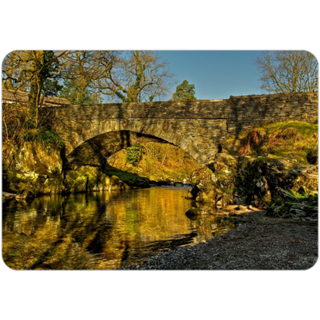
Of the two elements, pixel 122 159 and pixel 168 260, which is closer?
pixel 168 260

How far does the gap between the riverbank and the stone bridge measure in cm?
748

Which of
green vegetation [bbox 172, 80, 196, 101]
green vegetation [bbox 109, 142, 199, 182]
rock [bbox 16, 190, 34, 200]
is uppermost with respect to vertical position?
green vegetation [bbox 172, 80, 196, 101]

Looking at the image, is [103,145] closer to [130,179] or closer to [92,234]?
[130,179]

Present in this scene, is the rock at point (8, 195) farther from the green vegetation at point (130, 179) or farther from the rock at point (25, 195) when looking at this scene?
the green vegetation at point (130, 179)

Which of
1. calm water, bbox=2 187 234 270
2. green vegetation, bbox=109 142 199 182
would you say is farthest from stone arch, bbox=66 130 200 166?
green vegetation, bbox=109 142 199 182

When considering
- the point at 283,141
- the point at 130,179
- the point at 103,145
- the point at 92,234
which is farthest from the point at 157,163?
the point at 92,234

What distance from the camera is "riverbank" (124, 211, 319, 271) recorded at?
4.32m

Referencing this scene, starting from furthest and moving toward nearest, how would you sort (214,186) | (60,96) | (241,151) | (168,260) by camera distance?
(60,96), (241,151), (214,186), (168,260)

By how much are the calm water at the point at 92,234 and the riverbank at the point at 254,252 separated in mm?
599

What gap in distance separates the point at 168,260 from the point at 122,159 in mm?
25173

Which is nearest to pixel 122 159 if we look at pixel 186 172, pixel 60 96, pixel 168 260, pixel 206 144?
pixel 186 172

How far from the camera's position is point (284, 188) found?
927cm

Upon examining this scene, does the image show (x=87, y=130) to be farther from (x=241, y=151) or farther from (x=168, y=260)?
(x=168, y=260)

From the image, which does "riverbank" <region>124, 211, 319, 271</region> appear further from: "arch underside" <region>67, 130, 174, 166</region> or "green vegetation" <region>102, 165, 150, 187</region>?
"green vegetation" <region>102, 165, 150, 187</region>
